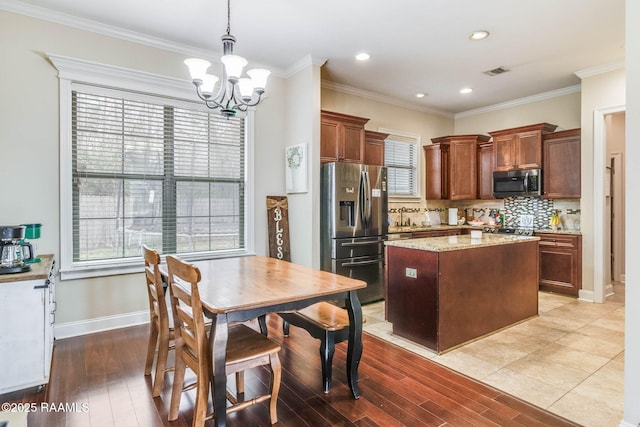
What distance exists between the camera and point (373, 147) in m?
5.32

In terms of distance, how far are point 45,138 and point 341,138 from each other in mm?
3198

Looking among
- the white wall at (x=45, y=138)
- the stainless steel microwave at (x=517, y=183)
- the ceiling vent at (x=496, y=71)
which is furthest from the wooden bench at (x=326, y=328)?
the stainless steel microwave at (x=517, y=183)

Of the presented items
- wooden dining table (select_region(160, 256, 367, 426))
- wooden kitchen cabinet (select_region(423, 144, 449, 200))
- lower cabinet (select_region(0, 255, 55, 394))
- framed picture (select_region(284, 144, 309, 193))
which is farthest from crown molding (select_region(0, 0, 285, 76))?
wooden kitchen cabinet (select_region(423, 144, 449, 200))

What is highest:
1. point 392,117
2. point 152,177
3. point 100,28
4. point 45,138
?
point 100,28

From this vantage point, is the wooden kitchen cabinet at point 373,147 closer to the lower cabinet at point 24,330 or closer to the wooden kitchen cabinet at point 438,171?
the wooden kitchen cabinet at point 438,171

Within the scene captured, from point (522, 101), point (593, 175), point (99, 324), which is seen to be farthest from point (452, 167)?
point (99, 324)

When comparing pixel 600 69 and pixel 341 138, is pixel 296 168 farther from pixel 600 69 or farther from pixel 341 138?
pixel 600 69

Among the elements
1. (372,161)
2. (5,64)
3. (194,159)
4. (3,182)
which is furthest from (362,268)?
(5,64)

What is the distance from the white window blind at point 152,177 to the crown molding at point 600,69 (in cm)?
460

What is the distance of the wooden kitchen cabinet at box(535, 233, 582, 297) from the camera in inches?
189

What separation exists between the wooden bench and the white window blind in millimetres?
1992

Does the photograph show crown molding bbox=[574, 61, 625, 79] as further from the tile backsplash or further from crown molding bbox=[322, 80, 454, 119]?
crown molding bbox=[322, 80, 454, 119]

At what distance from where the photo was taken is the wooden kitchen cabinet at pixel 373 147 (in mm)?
5227

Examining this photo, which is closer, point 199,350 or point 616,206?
point 199,350
